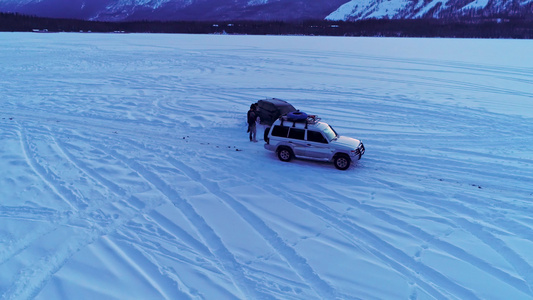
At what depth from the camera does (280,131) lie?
12.9 metres

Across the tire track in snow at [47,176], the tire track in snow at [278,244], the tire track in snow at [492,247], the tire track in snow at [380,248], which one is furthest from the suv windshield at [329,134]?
the tire track in snow at [47,176]

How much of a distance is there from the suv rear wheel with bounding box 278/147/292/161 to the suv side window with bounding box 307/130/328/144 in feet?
2.87

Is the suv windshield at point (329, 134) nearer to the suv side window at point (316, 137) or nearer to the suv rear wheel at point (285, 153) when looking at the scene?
the suv side window at point (316, 137)

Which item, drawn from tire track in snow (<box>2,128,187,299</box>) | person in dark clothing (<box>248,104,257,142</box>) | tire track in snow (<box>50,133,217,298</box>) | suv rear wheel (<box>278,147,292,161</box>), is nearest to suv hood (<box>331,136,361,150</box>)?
suv rear wheel (<box>278,147,292,161</box>)

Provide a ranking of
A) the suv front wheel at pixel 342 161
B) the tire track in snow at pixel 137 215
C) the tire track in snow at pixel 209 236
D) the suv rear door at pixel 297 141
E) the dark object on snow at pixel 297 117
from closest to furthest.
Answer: the tire track in snow at pixel 209 236, the tire track in snow at pixel 137 215, the suv front wheel at pixel 342 161, the suv rear door at pixel 297 141, the dark object on snow at pixel 297 117

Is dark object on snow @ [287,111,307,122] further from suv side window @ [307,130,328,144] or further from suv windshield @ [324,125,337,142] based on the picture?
suv windshield @ [324,125,337,142]

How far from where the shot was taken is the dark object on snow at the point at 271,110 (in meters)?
16.4

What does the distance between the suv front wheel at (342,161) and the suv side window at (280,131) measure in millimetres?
1996

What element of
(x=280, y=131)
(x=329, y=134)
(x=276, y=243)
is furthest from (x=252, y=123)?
(x=276, y=243)

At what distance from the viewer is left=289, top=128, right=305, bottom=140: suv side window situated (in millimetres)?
12531

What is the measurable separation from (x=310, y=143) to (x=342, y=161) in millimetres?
1246

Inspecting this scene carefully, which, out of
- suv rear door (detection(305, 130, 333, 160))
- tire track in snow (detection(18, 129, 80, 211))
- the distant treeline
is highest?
the distant treeline

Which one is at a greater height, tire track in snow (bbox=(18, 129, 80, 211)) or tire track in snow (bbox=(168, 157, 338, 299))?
tire track in snow (bbox=(18, 129, 80, 211))

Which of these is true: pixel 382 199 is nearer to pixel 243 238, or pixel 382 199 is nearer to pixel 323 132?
pixel 323 132
